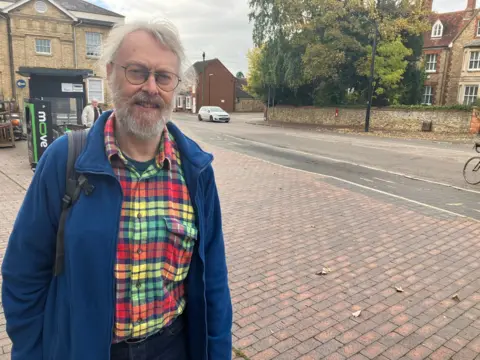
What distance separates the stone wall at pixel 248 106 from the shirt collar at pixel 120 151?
2407 inches

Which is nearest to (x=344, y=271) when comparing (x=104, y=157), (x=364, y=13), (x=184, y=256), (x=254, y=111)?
(x=184, y=256)

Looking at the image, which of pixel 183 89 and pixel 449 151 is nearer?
pixel 183 89

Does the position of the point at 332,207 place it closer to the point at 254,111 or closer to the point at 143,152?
the point at 143,152

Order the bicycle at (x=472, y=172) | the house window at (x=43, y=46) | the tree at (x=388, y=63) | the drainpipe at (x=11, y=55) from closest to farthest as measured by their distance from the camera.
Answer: the bicycle at (x=472, y=172), the drainpipe at (x=11, y=55), the house window at (x=43, y=46), the tree at (x=388, y=63)

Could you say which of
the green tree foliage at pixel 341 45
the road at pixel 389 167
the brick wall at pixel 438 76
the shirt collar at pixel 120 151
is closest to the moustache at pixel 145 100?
the shirt collar at pixel 120 151

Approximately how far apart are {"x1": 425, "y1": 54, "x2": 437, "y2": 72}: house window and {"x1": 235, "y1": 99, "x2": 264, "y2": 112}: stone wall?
2724 cm

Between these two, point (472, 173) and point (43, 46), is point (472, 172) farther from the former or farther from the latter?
point (43, 46)

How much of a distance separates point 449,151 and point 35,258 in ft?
59.4

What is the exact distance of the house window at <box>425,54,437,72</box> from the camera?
40500mm

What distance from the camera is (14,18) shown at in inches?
1001

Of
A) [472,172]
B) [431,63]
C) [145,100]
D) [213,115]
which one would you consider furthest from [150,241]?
[431,63]

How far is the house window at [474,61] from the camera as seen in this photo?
3556 cm

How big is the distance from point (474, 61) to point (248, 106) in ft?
111

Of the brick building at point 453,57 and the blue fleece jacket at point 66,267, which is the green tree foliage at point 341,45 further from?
the blue fleece jacket at point 66,267
